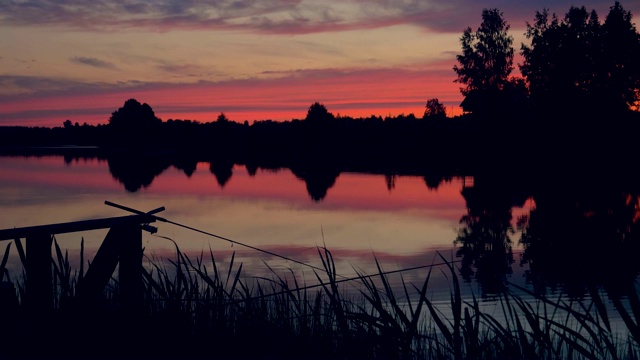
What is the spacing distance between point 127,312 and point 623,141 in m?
48.8

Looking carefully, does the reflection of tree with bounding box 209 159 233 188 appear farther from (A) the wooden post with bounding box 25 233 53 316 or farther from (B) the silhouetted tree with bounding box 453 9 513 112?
(A) the wooden post with bounding box 25 233 53 316

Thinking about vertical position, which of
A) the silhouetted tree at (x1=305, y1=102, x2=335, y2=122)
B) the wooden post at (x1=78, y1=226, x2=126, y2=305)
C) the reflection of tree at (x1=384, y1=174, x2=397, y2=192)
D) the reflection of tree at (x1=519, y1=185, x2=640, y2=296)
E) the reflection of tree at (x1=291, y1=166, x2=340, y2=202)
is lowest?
the reflection of tree at (x1=384, y1=174, x2=397, y2=192)

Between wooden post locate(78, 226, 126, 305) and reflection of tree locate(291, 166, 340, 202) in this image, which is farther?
reflection of tree locate(291, 166, 340, 202)

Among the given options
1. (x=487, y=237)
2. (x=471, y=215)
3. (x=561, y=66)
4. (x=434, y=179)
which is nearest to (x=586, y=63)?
(x=561, y=66)

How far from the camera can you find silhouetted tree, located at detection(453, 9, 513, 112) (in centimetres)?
5841

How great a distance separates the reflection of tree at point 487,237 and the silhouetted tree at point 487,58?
1023 inches

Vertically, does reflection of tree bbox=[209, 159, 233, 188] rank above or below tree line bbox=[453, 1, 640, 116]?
below

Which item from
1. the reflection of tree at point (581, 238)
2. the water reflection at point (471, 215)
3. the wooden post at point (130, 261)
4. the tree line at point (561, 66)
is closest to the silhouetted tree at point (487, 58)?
the tree line at point (561, 66)

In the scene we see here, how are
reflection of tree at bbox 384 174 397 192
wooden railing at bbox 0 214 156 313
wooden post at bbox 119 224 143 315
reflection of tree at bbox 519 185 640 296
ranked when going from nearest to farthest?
1. wooden railing at bbox 0 214 156 313
2. wooden post at bbox 119 224 143 315
3. reflection of tree at bbox 519 185 640 296
4. reflection of tree at bbox 384 174 397 192

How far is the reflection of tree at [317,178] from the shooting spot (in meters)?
34.4

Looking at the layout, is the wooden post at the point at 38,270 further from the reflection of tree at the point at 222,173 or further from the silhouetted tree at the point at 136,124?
the silhouetted tree at the point at 136,124

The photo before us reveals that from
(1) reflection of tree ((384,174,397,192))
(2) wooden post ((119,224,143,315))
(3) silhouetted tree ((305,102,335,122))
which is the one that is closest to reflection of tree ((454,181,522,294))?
(2) wooden post ((119,224,143,315))

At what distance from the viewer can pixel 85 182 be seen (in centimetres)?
4194

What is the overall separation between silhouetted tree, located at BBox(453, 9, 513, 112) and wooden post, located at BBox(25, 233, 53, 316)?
53.5 metres
